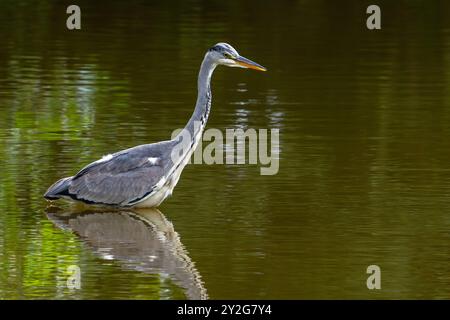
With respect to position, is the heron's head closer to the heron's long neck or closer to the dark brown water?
the heron's long neck

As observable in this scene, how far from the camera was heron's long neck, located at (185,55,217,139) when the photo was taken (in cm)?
1512

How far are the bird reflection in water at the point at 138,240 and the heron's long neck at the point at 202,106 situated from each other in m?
0.97

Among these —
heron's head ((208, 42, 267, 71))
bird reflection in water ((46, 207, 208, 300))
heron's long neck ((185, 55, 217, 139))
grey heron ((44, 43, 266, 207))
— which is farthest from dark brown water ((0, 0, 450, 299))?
heron's head ((208, 42, 267, 71))

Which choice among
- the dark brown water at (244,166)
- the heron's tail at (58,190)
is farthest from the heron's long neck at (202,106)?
the heron's tail at (58,190)

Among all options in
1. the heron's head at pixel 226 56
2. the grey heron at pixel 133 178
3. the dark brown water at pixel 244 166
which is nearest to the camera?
the dark brown water at pixel 244 166

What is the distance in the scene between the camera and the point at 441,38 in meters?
29.4

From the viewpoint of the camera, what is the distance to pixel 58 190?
14.9 meters

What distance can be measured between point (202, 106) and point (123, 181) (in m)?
1.21

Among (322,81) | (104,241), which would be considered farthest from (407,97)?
(104,241)

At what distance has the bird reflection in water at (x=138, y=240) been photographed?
12.6m

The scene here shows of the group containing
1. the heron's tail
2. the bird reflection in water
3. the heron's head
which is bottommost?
the bird reflection in water

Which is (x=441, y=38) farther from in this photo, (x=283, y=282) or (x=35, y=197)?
(x=283, y=282)

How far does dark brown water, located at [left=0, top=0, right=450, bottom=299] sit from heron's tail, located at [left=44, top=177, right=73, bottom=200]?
0.68ft

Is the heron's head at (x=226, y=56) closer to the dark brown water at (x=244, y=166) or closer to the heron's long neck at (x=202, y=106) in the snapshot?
the heron's long neck at (x=202, y=106)
